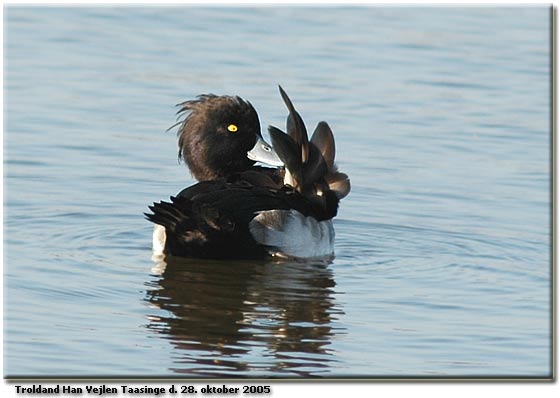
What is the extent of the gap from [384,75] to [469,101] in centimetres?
119

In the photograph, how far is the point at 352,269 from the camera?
9648 mm

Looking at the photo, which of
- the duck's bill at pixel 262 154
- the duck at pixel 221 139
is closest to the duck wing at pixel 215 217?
the duck at pixel 221 139

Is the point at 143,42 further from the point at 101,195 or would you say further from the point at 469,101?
the point at 101,195

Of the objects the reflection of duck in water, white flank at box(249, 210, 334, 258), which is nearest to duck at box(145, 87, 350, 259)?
white flank at box(249, 210, 334, 258)

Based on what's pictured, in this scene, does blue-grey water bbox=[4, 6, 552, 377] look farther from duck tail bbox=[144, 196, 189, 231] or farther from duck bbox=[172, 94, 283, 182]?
duck bbox=[172, 94, 283, 182]

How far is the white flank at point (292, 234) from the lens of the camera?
30.9ft

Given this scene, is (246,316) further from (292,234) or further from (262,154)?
(262,154)

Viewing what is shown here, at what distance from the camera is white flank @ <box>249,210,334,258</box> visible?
371 inches

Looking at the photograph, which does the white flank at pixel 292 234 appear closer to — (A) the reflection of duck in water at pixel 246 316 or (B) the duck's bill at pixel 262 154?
(A) the reflection of duck in water at pixel 246 316

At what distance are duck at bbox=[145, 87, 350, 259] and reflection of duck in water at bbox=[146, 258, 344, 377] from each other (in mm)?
168

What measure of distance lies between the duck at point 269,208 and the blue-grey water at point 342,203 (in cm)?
18

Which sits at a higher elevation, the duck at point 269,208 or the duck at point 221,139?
the duck at point 221,139

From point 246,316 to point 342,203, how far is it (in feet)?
10.9

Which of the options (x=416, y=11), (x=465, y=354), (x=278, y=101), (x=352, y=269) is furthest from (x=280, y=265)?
(x=416, y=11)
